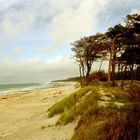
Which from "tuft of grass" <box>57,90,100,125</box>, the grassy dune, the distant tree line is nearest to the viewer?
the grassy dune

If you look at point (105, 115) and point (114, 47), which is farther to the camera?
point (114, 47)

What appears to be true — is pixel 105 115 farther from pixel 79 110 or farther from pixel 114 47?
pixel 114 47

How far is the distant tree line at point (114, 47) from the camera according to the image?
30.3 meters

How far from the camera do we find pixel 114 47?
3269cm

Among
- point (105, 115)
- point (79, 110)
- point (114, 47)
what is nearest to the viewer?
point (105, 115)

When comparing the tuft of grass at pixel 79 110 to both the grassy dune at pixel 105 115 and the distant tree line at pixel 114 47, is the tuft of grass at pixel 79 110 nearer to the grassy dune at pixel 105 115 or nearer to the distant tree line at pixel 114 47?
the grassy dune at pixel 105 115

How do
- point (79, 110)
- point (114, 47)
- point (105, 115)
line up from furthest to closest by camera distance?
point (114, 47) < point (79, 110) < point (105, 115)

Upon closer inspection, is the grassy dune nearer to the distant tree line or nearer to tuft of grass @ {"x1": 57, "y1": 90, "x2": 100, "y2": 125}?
tuft of grass @ {"x1": 57, "y1": 90, "x2": 100, "y2": 125}

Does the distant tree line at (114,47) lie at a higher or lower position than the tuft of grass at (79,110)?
higher

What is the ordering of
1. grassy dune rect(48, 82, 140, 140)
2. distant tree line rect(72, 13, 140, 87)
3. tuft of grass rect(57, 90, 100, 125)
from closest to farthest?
1. grassy dune rect(48, 82, 140, 140)
2. tuft of grass rect(57, 90, 100, 125)
3. distant tree line rect(72, 13, 140, 87)

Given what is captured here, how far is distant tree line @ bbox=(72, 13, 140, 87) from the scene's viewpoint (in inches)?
1192

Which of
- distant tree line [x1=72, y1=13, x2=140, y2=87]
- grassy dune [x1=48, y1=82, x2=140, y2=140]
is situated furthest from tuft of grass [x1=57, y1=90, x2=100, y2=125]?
distant tree line [x1=72, y1=13, x2=140, y2=87]

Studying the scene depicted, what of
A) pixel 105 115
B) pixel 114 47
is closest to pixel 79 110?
pixel 105 115

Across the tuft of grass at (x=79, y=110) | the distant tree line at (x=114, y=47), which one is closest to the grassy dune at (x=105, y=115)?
the tuft of grass at (x=79, y=110)
